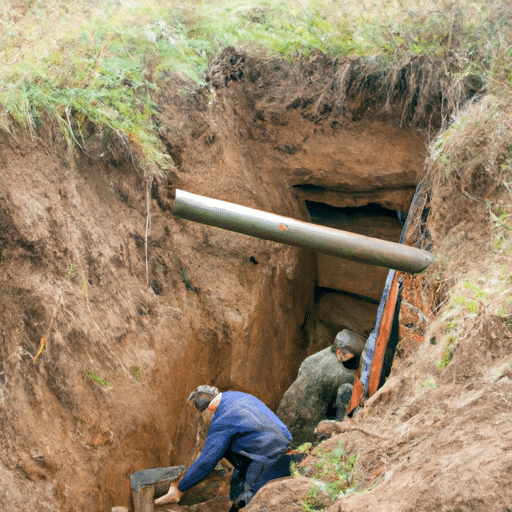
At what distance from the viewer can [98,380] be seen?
4.20 metres

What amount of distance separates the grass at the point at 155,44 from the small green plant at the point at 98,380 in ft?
5.77

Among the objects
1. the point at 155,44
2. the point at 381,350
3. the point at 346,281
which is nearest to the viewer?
the point at 381,350

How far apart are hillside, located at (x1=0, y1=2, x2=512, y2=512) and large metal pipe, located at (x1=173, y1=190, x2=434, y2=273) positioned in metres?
0.56

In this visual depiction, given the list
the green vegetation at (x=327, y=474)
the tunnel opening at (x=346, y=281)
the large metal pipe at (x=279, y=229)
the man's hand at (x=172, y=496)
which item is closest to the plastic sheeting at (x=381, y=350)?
the large metal pipe at (x=279, y=229)

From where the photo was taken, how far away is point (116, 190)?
4.68 meters

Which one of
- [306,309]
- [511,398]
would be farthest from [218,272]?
[511,398]

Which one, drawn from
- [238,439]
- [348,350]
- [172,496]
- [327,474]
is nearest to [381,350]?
[348,350]

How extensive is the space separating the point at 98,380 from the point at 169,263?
47.9 inches

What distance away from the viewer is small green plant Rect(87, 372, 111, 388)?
416cm

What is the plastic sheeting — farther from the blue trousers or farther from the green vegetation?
the green vegetation

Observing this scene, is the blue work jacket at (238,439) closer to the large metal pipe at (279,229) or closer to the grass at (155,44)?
the large metal pipe at (279,229)

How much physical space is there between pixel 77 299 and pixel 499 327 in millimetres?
2943

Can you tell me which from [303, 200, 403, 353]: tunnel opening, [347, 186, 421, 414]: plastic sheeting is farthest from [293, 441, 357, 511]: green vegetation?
[303, 200, 403, 353]: tunnel opening

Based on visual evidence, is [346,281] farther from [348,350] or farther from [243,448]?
[243,448]
